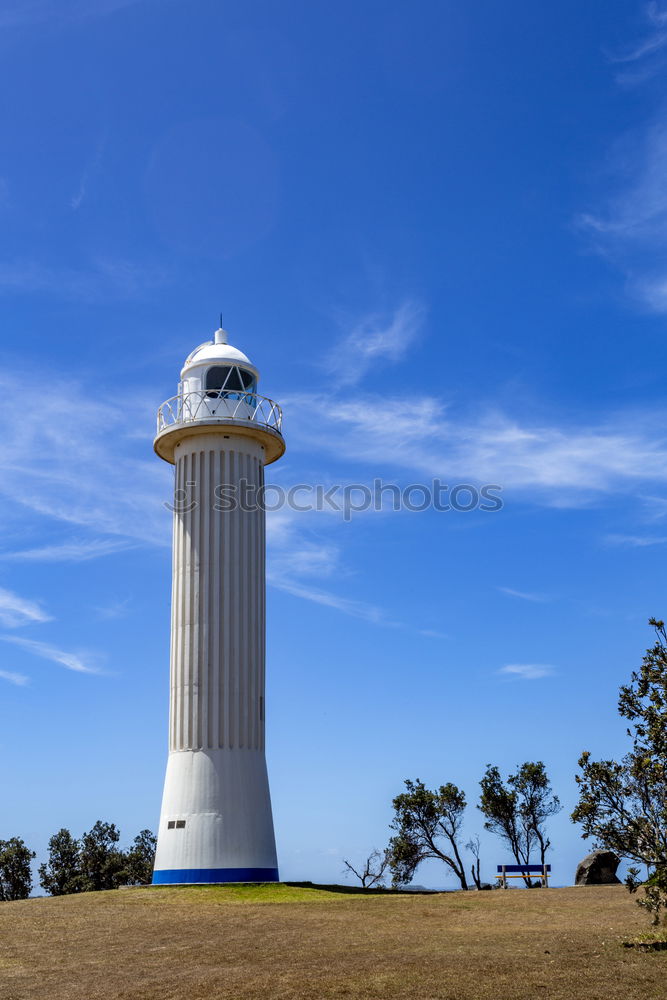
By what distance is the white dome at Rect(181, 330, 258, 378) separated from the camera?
118 feet

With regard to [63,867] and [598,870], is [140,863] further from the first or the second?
[598,870]

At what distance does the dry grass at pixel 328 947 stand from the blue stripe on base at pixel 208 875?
87.0 inches

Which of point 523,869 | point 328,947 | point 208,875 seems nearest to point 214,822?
point 208,875

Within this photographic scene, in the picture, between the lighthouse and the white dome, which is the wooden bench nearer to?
the lighthouse

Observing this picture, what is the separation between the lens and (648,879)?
58.1 ft

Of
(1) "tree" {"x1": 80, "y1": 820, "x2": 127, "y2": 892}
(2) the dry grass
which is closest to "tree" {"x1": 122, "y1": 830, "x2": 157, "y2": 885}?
(1) "tree" {"x1": 80, "y1": 820, "x2": 127, "y2": 892}

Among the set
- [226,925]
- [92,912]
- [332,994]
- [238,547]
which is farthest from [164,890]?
[332,994]

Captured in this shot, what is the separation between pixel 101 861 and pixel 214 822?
52.1 feet

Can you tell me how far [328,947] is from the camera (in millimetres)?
19203

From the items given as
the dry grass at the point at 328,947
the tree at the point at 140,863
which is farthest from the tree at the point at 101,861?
the dry grass at the point at 328,947

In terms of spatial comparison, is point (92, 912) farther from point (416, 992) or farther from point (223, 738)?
point (416, 992)

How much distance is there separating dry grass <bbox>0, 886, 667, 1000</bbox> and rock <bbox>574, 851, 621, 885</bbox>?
2865 mm

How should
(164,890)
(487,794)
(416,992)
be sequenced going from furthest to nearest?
(487,794) → (164,890) → (416,992)

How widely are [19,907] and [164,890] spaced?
4.49 metres
